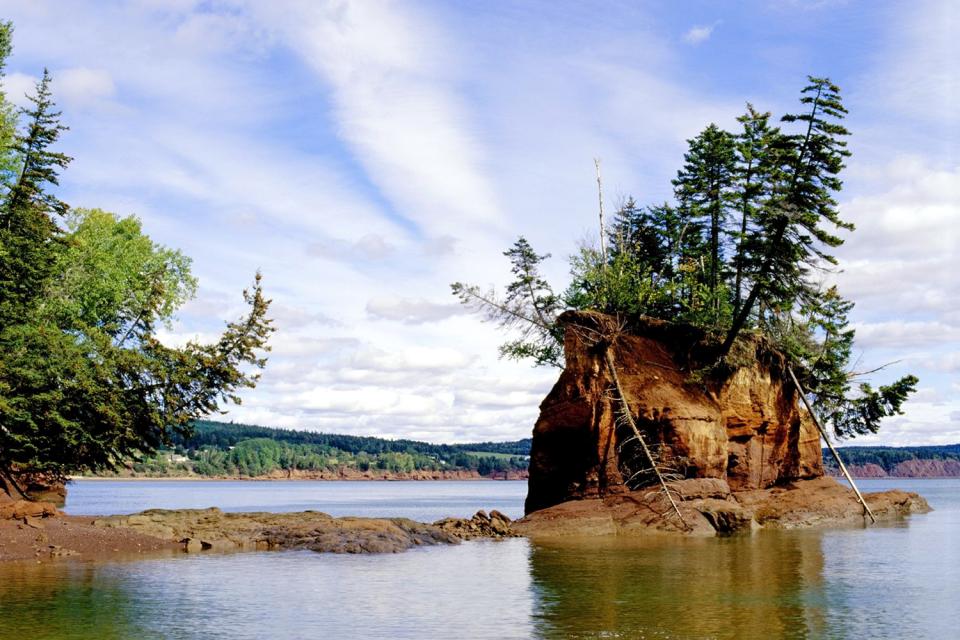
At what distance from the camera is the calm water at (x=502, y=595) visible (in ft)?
61.0

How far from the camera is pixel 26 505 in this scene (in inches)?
1352

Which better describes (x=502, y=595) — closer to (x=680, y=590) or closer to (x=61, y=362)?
(x=680, y=590)

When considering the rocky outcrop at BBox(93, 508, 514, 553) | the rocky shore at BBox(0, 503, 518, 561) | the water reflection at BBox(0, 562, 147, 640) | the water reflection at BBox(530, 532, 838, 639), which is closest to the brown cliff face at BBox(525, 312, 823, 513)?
A: the rocky shore at BBox(0, 503, 518, 561)

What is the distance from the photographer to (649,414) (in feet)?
147

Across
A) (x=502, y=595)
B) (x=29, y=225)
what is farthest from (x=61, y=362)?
(x=502, y=595)

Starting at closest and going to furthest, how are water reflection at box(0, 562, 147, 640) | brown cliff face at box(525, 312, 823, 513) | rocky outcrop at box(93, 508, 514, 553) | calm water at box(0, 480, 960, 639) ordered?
water reflection at box(0, 562, 147, 640) → calm water at box(0, 480, 960, 639) → rocky outcrop at box(93, 508, 514, 553) → brown cliff face at box(525, 312, 823, 513)

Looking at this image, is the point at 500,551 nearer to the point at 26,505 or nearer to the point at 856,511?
the point at 26,505

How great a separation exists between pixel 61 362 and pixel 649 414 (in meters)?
28.2

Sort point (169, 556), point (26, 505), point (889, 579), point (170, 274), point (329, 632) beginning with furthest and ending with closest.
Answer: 1. point (170, 274)
2. point (26, 505)
3. point (169, 556)
4. point (889, 579)
5. point (329, 632)

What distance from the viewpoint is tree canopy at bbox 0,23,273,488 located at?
38.2 meters

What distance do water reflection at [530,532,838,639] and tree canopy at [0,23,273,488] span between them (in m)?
18.7

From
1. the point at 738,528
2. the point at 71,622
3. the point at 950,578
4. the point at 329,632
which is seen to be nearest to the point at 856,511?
the point at 738,528

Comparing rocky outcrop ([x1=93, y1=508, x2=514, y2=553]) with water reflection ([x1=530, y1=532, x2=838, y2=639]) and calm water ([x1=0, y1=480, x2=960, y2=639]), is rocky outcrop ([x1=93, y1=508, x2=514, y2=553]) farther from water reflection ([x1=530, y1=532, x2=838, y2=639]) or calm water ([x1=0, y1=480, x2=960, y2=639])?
water reflection ([x1=530, y1=532, x2=838, y2=639])

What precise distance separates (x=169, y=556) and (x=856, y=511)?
127 ft
